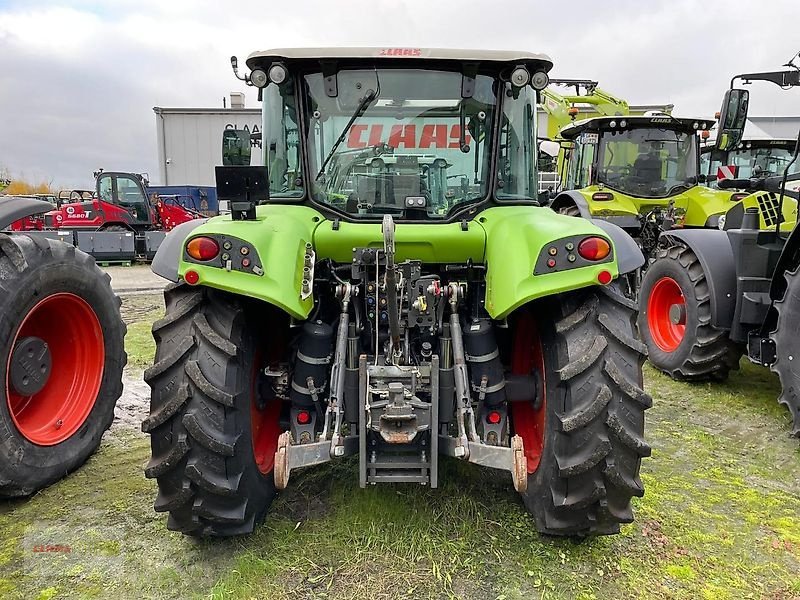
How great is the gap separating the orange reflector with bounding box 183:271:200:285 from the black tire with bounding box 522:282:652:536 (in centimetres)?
145

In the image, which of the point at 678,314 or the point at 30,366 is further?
the point at 678,314

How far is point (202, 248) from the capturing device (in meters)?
2.41

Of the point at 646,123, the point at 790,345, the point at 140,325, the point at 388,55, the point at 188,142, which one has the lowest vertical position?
the point at 140,325

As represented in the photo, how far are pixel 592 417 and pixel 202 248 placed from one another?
1632 millimetres

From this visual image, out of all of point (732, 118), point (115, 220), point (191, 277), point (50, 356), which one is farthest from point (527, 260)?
point (115, 220)

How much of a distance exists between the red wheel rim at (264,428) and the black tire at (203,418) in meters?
0.19

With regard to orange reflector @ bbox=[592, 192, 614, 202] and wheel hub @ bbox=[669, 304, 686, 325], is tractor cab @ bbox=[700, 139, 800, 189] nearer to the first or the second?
orange reflector @ bbox=[592, 192, 614, 202]

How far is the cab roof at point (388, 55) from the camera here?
117 inches

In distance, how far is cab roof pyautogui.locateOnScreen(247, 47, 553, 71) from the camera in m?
2.96

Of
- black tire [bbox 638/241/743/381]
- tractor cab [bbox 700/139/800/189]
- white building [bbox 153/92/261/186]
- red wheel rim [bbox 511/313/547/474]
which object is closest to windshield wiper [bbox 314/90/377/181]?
red wheel rim [bbox 511/313/547/474]

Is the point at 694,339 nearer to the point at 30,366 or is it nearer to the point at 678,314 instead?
the point at 678,314

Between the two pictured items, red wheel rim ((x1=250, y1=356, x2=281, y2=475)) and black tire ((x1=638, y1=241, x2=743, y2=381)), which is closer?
red wheel rim ((x1=250, y1=356, x2=281, y2=475))

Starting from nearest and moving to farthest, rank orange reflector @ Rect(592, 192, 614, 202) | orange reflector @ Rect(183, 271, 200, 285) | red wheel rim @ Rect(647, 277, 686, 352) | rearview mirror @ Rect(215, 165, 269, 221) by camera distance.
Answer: orange reflector @ Rect(183, 271, 200, 285), rearview mirror @ Rect(215, 165, 269, 221), red wheel rim @ Rect(647, 277, 686, 352), orange reflector @ Rect(592, 192, 614, 202)

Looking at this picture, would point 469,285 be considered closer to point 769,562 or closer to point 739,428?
point 769,562
